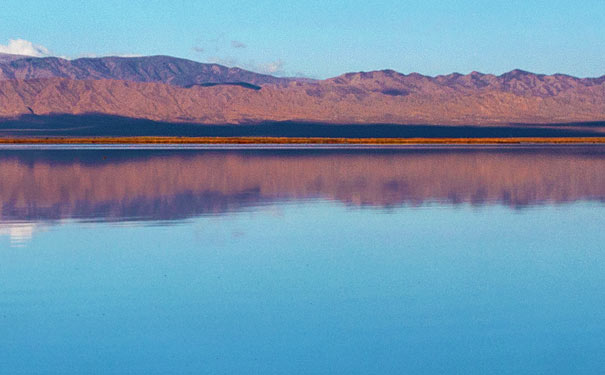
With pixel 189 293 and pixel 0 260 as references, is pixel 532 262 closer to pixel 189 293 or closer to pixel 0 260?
pixel 189 293

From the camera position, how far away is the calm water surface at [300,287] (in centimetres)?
783

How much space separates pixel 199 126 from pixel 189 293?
162m

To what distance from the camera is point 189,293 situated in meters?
10.4

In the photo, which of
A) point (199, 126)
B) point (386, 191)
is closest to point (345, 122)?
point (199, 126)

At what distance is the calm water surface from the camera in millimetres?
7828

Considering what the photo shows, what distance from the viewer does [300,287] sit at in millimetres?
10836

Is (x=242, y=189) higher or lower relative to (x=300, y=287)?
A: lower

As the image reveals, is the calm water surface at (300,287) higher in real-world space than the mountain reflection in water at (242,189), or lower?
higher

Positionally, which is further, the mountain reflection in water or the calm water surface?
the mountain reflection in water

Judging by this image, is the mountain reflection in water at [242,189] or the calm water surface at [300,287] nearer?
the calm water surface at [300,287]

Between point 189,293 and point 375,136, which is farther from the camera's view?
point 375,136

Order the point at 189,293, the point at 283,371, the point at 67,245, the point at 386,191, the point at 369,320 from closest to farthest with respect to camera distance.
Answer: the point at 283,371 < the point at 369,320 < the point at 189,293 < the point at 67,245 < the point at 386,191

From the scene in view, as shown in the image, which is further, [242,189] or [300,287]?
[242,189]

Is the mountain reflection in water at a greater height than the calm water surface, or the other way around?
the calm water surface
